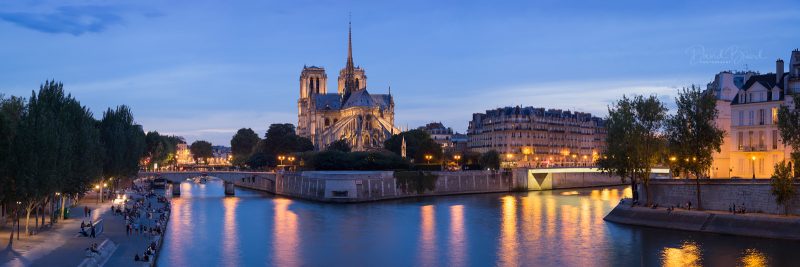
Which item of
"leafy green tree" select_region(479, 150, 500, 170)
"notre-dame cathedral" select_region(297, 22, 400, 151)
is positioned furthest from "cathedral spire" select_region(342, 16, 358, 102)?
"leafy green tree" select_region(479, 150, 500, 170)

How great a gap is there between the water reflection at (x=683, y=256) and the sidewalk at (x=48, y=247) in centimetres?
2320

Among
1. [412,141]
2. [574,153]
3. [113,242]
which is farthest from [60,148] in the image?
[574,153]

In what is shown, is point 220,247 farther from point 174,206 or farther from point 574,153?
point 574,153

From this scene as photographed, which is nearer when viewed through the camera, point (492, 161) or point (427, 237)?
point (427, 237)

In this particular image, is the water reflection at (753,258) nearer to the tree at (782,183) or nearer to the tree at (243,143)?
the tree at (782,183)

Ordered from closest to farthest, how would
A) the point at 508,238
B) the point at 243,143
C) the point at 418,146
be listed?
the point at 508,238 < the point at 418,146 < the point at 243,143

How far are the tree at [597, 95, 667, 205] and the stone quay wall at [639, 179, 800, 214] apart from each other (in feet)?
3.27

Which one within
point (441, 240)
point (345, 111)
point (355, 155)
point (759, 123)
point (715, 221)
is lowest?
point (441, 240)

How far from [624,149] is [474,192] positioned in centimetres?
4118

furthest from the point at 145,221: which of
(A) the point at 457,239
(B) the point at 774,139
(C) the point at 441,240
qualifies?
(B) the point at 774,139

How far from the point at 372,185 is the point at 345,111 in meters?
79.3

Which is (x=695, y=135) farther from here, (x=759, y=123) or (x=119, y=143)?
(x=119, y=143)

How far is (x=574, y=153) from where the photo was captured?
132m

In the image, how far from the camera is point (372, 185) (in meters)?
75.6
